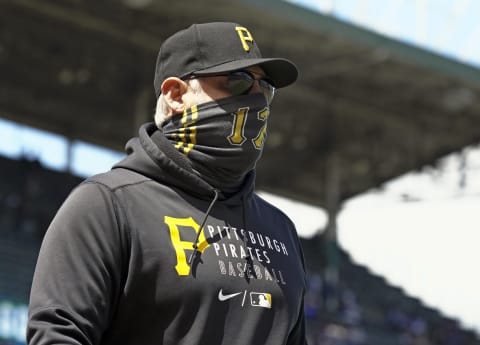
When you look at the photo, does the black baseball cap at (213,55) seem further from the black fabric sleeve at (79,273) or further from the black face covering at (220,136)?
the black fabric sleeve at (79,273)

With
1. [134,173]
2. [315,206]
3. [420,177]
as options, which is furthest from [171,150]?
[315,206]

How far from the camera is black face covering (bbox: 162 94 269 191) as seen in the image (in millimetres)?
2475

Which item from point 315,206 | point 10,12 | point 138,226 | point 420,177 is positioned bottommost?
point 315,206

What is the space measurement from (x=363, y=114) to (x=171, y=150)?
76.6ft

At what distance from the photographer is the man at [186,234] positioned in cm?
228

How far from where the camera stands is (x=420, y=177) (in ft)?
93.4

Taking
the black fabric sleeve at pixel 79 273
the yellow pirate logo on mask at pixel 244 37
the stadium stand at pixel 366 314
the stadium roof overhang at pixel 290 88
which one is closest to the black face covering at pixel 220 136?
the yellow pirate logo on mask at pixel 244 37

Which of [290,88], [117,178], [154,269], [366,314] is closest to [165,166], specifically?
[117,178]

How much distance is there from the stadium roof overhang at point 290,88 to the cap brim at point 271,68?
637 inches

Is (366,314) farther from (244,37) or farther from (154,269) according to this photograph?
(154,269)

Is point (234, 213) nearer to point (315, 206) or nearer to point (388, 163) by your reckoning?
point (388, 163)

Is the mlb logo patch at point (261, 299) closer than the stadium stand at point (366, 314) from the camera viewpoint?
Yes

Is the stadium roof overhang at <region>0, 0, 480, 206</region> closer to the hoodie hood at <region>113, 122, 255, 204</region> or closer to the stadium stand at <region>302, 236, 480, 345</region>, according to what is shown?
the stadium stand at <region>302, 236, 480, 345</region>

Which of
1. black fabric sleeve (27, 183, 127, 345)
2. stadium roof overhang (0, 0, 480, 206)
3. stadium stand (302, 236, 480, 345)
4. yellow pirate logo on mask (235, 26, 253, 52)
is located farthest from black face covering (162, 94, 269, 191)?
stadium roof overhang (0, 0, 480, 206)
